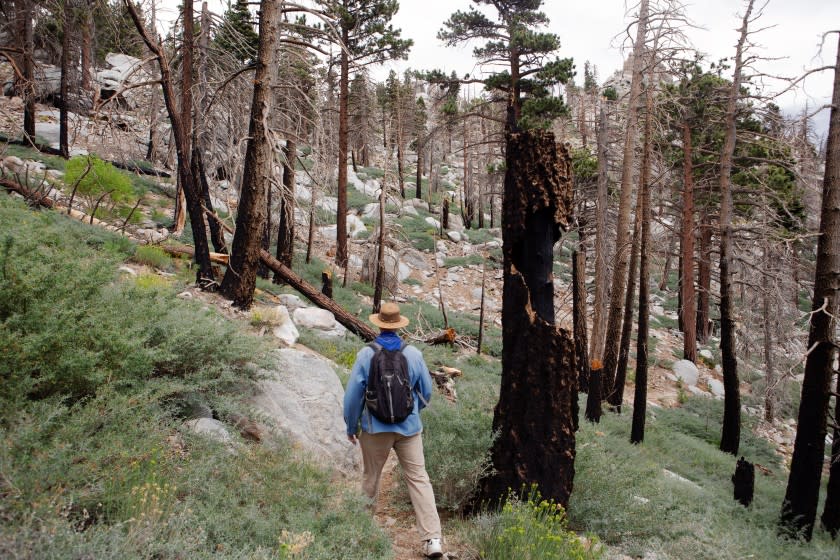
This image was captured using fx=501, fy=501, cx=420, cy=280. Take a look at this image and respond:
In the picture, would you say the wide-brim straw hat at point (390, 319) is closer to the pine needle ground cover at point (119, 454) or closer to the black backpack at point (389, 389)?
the black backpack at point (389, 389)

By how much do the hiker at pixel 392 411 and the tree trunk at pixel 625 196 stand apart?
345 inches

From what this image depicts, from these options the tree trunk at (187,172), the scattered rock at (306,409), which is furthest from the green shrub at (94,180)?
the scattered rock at (306,409)

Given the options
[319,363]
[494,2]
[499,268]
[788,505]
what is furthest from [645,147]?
[499,268]

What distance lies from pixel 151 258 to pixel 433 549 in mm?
8554

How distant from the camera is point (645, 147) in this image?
11.4 meters

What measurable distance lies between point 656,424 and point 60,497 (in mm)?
14389

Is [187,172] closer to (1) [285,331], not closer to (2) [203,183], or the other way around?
(2) [203,183]

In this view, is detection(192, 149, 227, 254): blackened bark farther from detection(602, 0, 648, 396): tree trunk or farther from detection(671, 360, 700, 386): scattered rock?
detection(671, 360, 700, 386): scattered rock

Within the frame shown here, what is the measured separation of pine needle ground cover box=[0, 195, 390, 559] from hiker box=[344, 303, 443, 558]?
0.47m

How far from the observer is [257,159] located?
815 cm

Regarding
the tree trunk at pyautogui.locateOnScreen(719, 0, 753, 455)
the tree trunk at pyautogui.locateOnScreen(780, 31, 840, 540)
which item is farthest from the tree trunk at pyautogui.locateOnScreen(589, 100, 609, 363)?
the tree trunk at pyautogui.locateOnScreen(780, 31, 840, 540)

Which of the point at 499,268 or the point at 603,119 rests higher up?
the point at 603,119

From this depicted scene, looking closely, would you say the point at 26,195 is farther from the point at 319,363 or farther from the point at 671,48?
the point at 671,48

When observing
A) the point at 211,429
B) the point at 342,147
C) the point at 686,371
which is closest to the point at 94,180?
the point at 342,147
